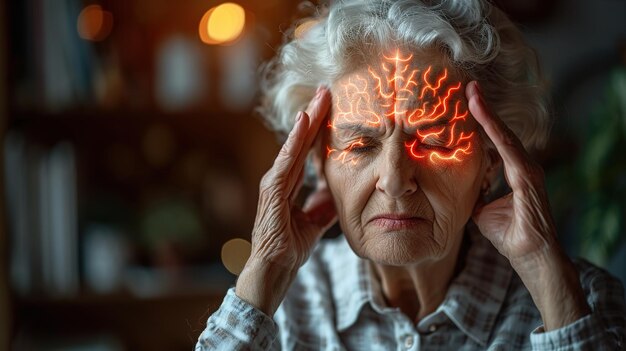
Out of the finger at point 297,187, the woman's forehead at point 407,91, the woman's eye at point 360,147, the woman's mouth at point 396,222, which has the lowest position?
the woman's mouth at point 396,222

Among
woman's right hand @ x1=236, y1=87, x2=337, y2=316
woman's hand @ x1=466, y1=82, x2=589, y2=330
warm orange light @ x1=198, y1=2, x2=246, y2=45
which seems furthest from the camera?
warm orange light @ x1=198, y1=2, x2=246, y2=45

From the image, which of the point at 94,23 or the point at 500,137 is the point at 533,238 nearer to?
the point at 500,137

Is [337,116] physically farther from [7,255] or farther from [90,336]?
[90,336]

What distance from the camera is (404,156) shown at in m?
1.40

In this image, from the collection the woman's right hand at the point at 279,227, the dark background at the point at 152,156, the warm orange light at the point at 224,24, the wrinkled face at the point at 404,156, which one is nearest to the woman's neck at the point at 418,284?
the wrinkled face at the point at 404,156

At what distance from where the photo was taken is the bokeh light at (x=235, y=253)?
260 centimetres

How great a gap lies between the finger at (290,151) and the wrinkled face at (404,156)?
0.21 ft

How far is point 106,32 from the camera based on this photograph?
2.49 m

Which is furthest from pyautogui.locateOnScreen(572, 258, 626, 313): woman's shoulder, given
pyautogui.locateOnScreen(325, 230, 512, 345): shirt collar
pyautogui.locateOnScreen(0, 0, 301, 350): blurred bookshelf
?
pyautogui.locateOnScreen(0, 0, 301, 350): blurred bookshelf

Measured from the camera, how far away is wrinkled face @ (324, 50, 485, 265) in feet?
4.58

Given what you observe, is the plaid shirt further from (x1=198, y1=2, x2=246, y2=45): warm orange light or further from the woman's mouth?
(x1=198, y1=2, x2=246, y2=45): warm orange light

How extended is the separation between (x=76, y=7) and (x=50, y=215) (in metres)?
0.67

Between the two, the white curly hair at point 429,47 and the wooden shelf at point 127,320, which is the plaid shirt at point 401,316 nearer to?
the white curly hair at point 429,47

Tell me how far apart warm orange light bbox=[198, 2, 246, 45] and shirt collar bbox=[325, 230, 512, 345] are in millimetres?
1092
